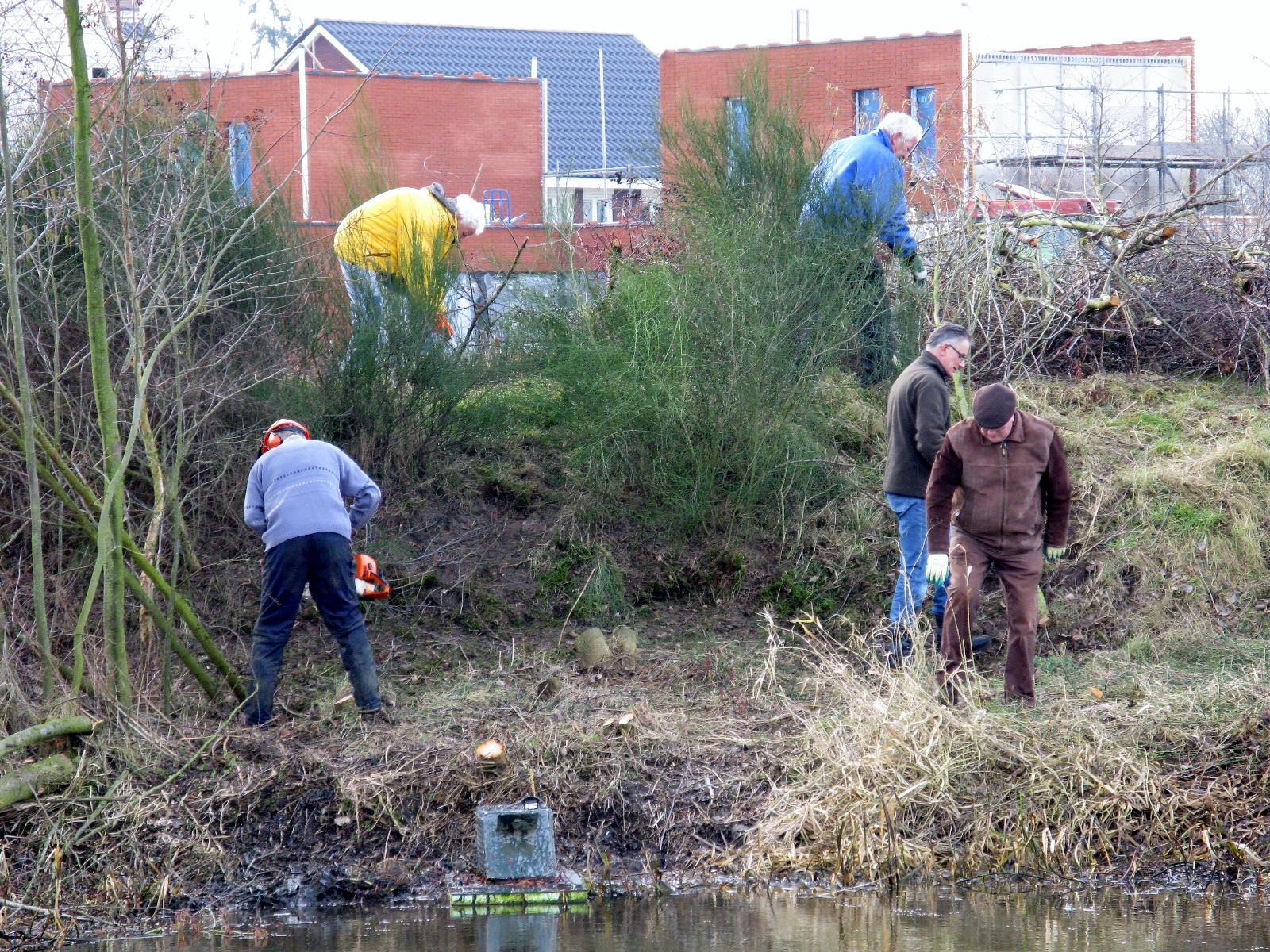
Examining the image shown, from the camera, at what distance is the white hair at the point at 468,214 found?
30.0 feet

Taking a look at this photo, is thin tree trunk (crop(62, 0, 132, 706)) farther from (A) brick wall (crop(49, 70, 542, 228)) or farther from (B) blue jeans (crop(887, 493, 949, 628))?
(A) brick wall (crop(49, 70, 542, 228))

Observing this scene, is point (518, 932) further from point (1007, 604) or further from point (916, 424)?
point (916, 424)

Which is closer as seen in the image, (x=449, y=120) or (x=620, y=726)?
(x=620, y=726)

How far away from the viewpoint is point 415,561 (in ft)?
29.2

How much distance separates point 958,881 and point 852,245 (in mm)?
4872

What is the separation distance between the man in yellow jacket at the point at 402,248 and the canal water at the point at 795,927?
4449 millimetres

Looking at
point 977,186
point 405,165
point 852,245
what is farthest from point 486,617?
point 405,165

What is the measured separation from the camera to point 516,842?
5.79 m

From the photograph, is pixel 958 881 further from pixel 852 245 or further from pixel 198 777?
pixel 852 245

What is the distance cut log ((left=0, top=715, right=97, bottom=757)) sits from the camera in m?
5.67

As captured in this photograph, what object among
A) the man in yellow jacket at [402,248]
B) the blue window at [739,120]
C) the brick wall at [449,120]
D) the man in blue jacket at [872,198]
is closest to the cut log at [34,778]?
the man in yellow jacket at [402,248]

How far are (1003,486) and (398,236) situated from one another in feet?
13.9

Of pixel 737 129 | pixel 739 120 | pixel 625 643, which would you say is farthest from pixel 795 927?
pixel 739 120

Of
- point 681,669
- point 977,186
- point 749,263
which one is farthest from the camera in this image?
point 977,186
